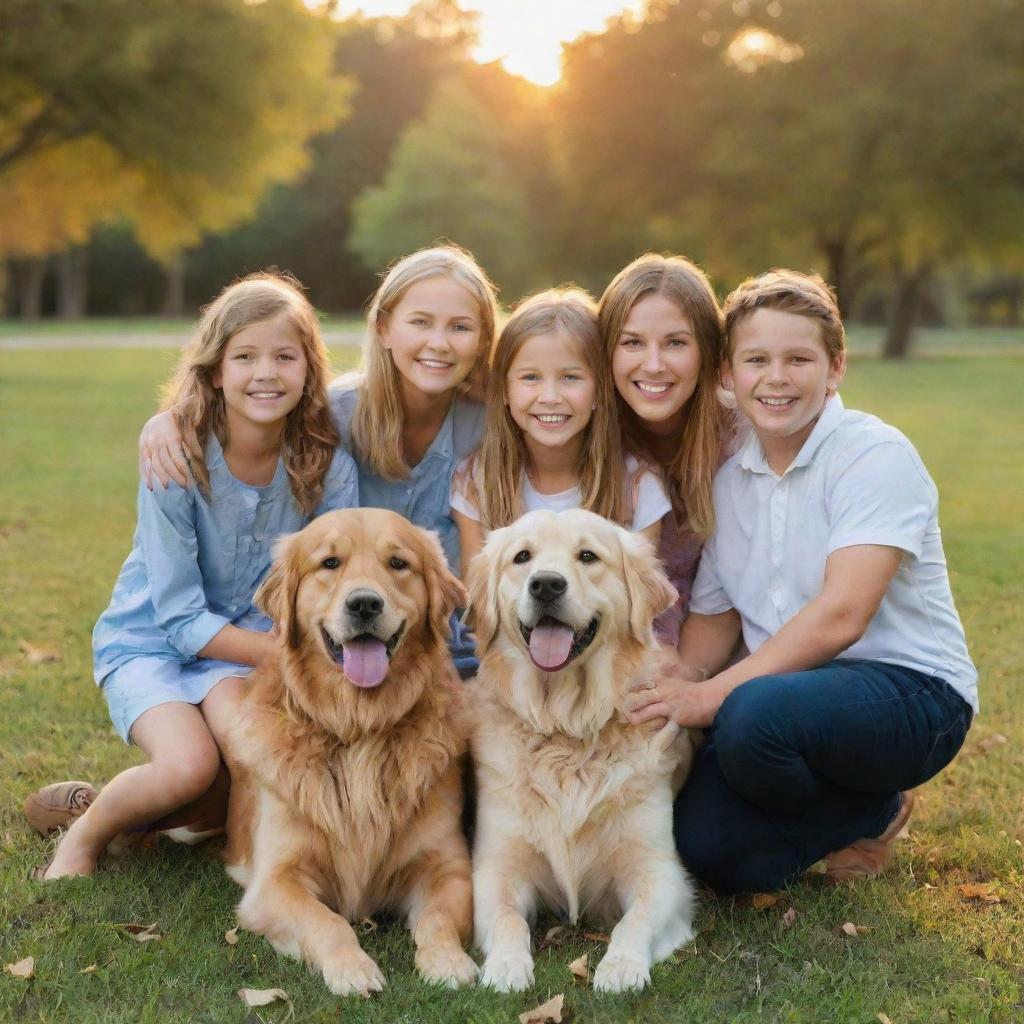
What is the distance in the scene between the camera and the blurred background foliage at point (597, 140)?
18609 millimetres

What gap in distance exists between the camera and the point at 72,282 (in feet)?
152

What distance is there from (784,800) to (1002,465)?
10.1 m

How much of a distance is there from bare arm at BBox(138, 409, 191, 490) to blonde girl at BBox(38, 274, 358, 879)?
3 cm

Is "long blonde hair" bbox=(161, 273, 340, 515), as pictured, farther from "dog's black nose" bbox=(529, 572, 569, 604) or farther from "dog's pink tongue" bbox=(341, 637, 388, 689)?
"dog's black nose" bbox=(529, 572, 569, 604)

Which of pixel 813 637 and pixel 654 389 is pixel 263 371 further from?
pixel 813 637

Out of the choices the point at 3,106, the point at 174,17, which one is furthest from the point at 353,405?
the point at 3,106

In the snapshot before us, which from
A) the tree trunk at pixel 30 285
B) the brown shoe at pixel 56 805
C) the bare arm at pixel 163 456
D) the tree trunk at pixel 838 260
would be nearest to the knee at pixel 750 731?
the bare arm at pixel 163 456

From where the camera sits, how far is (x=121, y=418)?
1492cm

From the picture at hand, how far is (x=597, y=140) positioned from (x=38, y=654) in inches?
988

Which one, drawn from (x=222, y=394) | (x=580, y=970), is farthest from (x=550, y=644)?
(x=222, y=394)

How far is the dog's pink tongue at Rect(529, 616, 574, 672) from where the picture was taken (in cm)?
328

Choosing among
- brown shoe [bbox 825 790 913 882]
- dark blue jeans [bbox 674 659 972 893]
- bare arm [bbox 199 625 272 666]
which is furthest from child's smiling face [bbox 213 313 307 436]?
brown shoe [bbox 825 790 913 882]

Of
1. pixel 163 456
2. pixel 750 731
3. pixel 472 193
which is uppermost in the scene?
pixel 472 193

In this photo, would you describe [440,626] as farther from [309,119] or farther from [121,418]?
[309,119]
